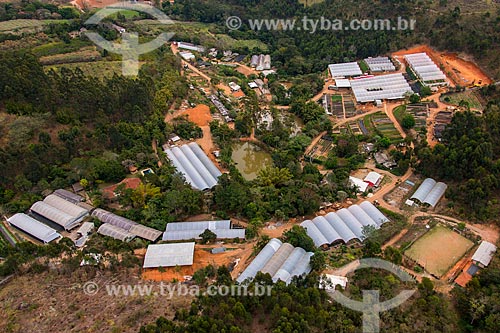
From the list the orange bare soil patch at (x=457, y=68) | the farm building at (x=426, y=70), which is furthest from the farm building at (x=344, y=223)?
the orange bare soil patch at (x=457, y=68)

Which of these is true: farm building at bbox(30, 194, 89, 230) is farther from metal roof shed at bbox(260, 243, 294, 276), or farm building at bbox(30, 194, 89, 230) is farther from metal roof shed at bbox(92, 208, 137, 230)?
metal roof shed at bbox(260, 243, 294, 276)

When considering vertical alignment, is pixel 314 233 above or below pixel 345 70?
below

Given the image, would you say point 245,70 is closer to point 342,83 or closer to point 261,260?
point 342,83

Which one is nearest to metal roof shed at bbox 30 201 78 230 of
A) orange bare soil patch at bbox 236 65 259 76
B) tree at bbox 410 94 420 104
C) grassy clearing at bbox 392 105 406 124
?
grassy clearing at bbox 392 105 406 124

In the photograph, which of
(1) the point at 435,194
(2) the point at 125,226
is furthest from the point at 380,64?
(2) the point at 125,226

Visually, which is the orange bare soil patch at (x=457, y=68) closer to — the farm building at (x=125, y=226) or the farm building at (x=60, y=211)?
the farm building at (x=125, y=226)

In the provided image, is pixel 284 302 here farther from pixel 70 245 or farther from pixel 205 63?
pixel 205 63
